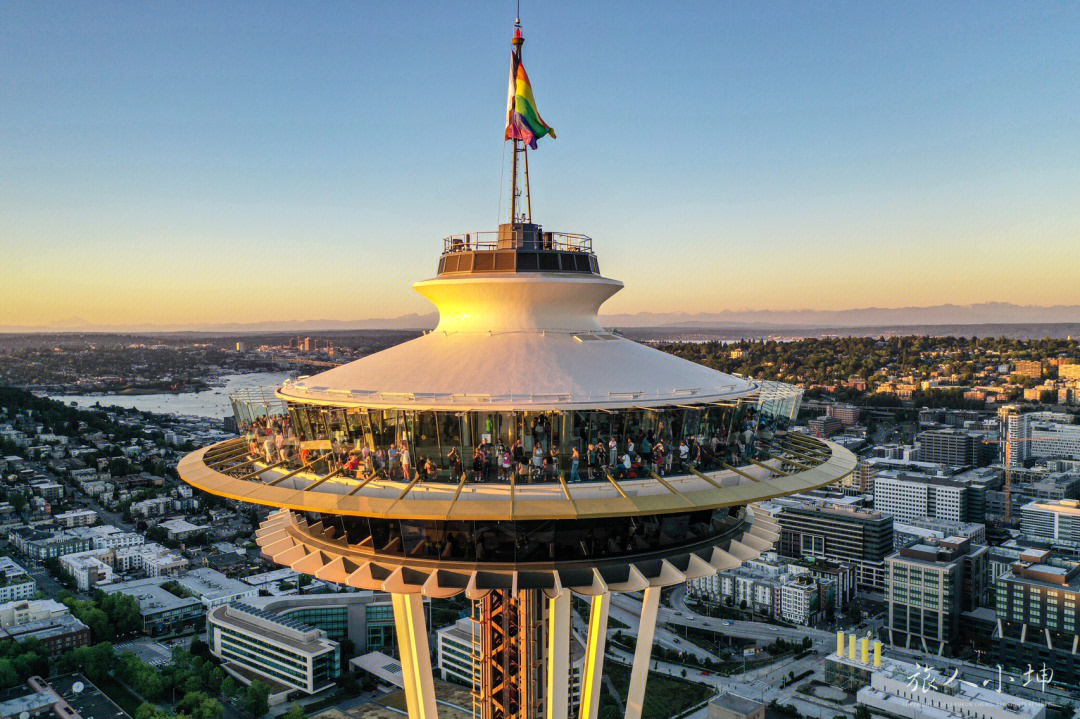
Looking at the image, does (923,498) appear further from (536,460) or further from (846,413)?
(536,460)

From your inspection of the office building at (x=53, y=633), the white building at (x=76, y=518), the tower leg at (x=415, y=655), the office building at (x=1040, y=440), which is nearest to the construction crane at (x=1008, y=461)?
the office building at (x=1040, y=440)

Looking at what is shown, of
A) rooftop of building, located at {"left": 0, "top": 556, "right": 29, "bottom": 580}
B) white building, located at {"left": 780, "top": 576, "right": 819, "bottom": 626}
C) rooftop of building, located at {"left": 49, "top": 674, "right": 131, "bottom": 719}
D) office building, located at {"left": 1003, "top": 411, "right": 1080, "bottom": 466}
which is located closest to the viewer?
rooftop of building, located at {"left": 49, "top": 674, "right": 131, "bottom": 719}

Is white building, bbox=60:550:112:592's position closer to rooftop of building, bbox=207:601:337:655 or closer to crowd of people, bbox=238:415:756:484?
rooftop of building, bbox=207:601:337:655

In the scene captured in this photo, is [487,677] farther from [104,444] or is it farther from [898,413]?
[898,413]

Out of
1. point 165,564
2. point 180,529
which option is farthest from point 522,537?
point 180,529

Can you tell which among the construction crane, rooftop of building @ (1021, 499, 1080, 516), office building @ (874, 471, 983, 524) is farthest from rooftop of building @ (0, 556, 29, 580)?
the construction crane

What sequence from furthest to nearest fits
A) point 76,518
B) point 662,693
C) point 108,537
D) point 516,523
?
→ point 76,518, point 108,537, point 662,693, point 516,523
